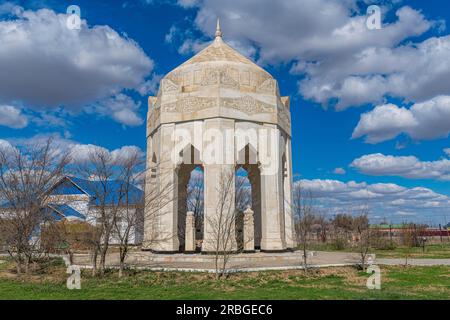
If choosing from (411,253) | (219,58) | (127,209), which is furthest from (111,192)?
(411,253)

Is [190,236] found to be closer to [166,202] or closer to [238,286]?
[166,202]

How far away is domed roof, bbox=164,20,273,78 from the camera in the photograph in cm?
2310

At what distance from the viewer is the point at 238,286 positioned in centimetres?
1326

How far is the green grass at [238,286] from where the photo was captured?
11.6m

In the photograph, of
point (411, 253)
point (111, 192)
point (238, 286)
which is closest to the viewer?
point (238, 286)

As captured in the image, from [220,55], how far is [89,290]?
16.2 meters

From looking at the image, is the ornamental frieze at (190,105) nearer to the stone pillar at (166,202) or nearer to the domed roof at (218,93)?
the domed roof at (218,93)

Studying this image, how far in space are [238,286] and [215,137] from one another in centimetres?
949

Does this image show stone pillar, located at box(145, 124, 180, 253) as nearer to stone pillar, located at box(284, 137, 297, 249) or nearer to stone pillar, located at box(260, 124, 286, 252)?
stone pillar, located at box(260, 124, 286, 252)

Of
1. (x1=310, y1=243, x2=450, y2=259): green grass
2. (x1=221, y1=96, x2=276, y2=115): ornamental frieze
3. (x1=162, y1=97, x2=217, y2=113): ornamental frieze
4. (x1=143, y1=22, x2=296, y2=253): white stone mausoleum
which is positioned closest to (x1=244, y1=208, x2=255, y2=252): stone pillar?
(x1=143, y1=22, x2=296, y2=253): white stone mausoleum

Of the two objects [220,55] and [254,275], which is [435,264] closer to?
[254,275]

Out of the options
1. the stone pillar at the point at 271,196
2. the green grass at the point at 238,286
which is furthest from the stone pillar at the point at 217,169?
the green grass at the point at 238,286

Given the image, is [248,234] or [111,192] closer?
[111,192]
